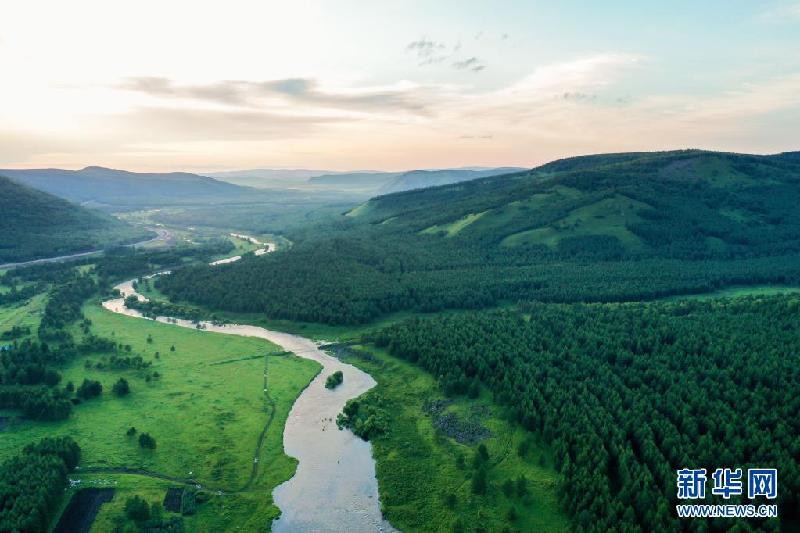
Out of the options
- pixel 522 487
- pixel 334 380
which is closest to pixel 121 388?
pixel 334 380

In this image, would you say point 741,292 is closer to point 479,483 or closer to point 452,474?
point 452,474

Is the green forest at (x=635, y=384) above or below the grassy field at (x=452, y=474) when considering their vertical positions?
above

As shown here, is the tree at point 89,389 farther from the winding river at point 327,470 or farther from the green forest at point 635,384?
the green forest at point 635,384

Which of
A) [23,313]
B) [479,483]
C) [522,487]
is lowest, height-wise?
[479,483]

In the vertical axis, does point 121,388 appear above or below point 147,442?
above

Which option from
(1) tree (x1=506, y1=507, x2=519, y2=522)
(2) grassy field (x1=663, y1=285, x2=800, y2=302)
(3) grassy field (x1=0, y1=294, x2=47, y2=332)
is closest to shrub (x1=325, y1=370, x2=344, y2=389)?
(1) tree (x1=506, y1=507, x2=519, y2=522)

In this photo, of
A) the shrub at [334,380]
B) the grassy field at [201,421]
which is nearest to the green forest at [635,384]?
A: the shrub at [334,380]
